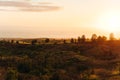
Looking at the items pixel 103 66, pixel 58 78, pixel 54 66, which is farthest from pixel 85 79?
pixel 103 66

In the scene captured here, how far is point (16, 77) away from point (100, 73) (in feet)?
65.6

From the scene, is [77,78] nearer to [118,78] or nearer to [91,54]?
[118,78]

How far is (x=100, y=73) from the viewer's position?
202 ft

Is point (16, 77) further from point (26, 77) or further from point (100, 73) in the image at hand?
point (100, 73)

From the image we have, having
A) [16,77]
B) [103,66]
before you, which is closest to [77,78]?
[16,77]

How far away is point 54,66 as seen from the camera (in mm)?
71250

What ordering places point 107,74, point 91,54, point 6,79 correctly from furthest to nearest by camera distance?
1. point 91,54
2. point 107,74
3. point 6,79

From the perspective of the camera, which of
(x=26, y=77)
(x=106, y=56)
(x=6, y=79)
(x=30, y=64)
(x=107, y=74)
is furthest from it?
(x=106, y=56)

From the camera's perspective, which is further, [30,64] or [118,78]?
[30,64]

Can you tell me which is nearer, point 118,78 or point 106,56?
point 118,78

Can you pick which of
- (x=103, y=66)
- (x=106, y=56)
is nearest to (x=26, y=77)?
(x=103, y=66)

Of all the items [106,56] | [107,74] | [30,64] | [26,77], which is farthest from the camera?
[106,56]

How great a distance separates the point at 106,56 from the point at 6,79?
58.9 meters

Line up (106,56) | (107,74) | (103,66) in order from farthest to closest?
1. (106,56)
2. (103,66)
3. (107,74)
